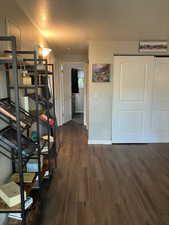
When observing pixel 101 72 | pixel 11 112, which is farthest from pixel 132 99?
pixel 11 112

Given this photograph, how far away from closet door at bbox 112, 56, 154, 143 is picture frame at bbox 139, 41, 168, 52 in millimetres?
173

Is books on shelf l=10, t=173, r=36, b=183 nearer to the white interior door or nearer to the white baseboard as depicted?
the white baseboard

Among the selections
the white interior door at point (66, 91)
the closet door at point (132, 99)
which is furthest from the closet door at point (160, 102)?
the white interior door at point (66, 91)

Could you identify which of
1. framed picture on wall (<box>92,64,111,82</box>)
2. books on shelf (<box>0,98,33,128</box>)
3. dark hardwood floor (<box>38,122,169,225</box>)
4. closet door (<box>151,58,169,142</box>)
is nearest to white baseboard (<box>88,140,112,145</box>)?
dark hardwood floor (<box>38,122,169,225</box>)

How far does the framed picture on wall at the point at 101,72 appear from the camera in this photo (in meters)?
3.86

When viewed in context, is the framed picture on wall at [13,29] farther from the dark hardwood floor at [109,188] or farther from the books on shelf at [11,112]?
the dark hardwood floor at [109,188]

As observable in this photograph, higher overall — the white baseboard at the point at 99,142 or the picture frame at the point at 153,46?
the picture frame at the point at 153,46

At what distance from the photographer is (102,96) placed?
13.1 feet

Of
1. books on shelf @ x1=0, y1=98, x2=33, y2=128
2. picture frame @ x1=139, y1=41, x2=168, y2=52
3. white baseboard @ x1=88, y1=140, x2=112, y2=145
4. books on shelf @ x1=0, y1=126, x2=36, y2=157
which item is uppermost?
picture frame @ x1=139, y1=41, x2=168, y2=52

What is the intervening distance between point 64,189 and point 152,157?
6.25 ft

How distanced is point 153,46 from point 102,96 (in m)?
1.49

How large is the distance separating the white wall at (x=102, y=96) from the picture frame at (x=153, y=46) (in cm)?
12

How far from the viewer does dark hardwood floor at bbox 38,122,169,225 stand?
1.91m

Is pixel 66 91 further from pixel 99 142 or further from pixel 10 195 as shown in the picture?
pixel 10 195
